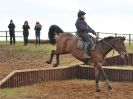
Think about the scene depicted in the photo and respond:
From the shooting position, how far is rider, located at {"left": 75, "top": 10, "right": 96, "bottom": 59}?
19500 mm

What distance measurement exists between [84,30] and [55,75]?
3564mm

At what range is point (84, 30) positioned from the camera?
19609mm

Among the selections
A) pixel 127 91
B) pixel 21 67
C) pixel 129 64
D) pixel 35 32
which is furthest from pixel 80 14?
pixel 35 32

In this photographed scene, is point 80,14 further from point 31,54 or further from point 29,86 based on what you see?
point 31,54

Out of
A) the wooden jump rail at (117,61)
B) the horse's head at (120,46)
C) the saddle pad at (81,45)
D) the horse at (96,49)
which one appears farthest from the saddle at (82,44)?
the wooden jump rail at (117,61)

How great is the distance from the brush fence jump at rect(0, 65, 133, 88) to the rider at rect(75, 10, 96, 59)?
2.70 metres

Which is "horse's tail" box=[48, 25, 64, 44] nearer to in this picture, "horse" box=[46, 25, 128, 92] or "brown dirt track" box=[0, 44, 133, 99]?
"horse" box=[46, 25, 128, 92]

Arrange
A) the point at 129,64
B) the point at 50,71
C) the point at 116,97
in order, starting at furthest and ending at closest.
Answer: the point at 129,64, the point at 50,71, the point at 116,97

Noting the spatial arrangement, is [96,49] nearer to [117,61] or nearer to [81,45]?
[81,45]

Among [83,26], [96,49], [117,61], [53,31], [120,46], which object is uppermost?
[83,26]

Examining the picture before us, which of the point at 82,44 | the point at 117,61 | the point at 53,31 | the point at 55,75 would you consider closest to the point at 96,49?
the point at 82,44

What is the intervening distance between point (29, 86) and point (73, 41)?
8.62 ft

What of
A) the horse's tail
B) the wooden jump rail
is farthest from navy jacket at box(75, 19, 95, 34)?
the wooden jump rail

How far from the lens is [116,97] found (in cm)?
1758
